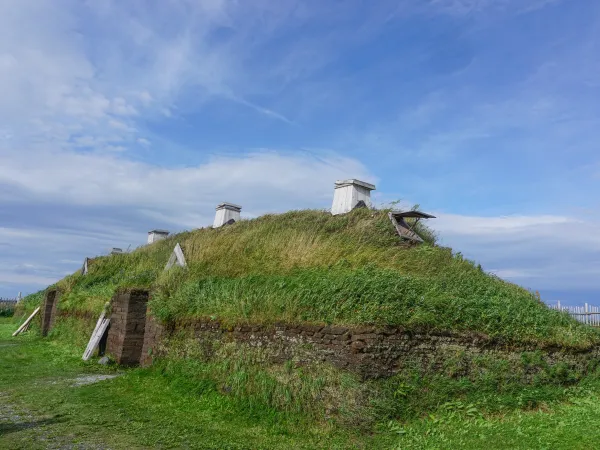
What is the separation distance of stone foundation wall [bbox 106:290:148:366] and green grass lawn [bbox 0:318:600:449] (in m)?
2.74

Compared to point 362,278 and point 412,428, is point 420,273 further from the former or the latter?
point 412,428

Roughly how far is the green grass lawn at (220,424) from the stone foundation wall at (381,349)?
0.70 metres

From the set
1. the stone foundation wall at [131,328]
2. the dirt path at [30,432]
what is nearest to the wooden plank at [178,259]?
the stone foundation wall at [131,328]

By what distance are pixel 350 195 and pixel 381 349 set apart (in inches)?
287

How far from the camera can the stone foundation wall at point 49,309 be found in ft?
74.3

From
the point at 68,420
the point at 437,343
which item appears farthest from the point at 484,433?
the point at 68,420

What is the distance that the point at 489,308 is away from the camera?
31.3 feet

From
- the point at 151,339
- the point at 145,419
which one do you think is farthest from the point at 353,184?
the point at 145,419

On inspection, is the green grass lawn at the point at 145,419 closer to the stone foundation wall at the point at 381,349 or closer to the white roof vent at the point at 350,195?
the stone foundation wall at the point at 381,349

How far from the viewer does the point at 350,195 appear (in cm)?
1449

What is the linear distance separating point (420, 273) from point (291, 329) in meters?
3.52

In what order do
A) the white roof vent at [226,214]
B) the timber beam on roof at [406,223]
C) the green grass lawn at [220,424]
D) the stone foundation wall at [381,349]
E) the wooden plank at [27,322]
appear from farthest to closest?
1. the wooden plank at [27,322]
2. the white roof vent at [226,214]
3. the timber beam on roof at [406,223]
4. the stone foundation wall at [381,349]
5. the green grass lawn at [220,424]

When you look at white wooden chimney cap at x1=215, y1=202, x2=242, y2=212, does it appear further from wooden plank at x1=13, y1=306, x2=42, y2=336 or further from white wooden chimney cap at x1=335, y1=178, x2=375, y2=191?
wooden plank at x1=13, y1=306, x2=42, y2=336

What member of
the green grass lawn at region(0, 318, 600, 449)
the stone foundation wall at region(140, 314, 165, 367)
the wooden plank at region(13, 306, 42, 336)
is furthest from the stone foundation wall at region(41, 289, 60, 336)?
the green grass lawn at region(0, 318, 600, 449)
